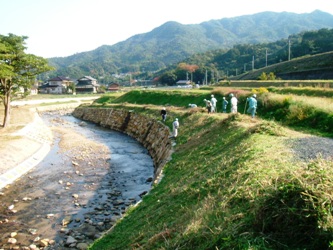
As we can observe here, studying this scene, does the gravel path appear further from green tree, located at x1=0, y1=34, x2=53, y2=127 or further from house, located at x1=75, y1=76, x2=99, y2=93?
house, located at x1=75, y1=76, x2=99, y2=93

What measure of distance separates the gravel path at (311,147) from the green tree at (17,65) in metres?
29.8

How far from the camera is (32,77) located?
3666 cm

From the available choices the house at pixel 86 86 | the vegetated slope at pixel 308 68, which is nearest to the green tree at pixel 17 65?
the vegetated slope at pixel 308 68

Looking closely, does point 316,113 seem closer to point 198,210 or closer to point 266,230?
point 198,210

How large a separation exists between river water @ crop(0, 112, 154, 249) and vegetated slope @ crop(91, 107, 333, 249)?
257 centimetres

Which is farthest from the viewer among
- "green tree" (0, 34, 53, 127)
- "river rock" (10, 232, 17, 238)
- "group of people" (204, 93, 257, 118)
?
"green tree" (0, 34, 53, 127)

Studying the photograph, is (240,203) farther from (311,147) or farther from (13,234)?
(13,234)

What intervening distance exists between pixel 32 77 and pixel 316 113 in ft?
103

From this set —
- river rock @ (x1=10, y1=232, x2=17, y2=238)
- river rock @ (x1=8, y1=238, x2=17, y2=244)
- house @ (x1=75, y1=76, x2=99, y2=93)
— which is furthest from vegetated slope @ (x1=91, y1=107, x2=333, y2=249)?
house @ (x1=75, y1=76, x2=99, y2=93)

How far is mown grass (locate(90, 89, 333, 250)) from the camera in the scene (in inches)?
212

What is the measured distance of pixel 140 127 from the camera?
123 feet

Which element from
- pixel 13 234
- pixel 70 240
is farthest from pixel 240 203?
pixel 13 234

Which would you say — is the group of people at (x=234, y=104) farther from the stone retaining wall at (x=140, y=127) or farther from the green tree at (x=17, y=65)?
the green tree at (x=17, y=65)

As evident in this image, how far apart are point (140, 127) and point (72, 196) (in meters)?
20.5
